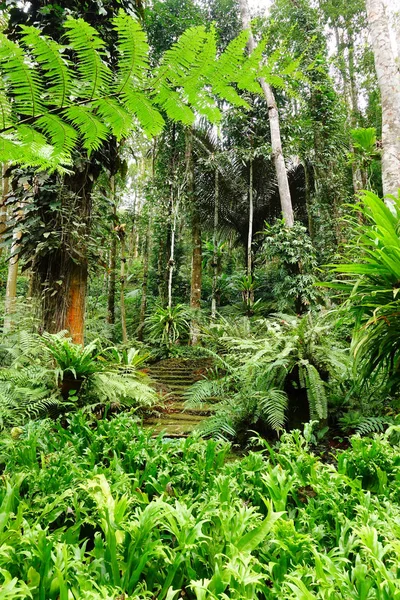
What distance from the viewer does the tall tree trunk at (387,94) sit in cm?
354

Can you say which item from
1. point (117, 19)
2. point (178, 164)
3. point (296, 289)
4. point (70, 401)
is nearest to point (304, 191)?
point (178, 164)

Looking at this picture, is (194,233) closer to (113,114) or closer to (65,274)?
(65,274)

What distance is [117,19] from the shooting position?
1055 mm

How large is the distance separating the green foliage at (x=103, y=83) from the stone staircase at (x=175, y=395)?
1895 millimetres

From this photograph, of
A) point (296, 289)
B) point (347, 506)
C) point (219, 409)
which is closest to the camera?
point (347, 506)

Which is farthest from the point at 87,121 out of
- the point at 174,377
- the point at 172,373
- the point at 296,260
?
the point at 296,260

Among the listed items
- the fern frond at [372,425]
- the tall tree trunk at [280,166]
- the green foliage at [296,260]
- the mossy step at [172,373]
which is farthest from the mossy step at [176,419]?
the tall tree trunk at [280,166]

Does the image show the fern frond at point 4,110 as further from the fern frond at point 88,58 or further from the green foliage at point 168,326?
the green foliage at point 168,326

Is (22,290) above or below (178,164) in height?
below

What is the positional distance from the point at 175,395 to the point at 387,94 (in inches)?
185

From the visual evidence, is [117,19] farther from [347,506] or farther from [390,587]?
[347,506]

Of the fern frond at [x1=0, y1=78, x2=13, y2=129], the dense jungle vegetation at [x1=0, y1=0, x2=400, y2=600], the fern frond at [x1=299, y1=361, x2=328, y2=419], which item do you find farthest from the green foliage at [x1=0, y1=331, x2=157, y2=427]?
the fern frond at [x1=0, y1=78, x2=13, y2=129]

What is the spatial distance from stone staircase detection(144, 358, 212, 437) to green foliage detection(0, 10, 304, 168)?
1895mm

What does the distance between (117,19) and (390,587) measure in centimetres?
185
